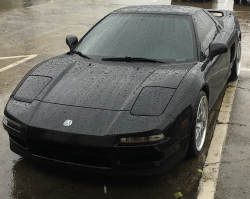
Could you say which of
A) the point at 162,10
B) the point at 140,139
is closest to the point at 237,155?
the point at 140,139

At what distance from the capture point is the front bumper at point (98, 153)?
325 centimetres

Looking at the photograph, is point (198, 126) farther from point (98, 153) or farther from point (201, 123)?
point (98, 153)

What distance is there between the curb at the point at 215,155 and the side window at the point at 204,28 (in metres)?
0.95

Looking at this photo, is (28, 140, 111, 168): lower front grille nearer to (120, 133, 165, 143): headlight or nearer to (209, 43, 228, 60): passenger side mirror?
(120, 133, 165, 143): headlight

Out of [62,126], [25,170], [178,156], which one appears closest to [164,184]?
[178,156]

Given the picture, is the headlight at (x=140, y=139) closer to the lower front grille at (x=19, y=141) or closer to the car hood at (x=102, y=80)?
the car hood at (x=102, y=80)

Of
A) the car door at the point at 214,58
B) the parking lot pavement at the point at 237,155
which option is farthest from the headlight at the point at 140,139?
the car door at the point at 214,58

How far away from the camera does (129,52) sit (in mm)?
4457

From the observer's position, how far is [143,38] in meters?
4.62

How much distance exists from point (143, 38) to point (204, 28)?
92 cm

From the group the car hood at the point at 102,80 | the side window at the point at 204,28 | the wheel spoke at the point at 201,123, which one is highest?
the side window at the point at 204,28

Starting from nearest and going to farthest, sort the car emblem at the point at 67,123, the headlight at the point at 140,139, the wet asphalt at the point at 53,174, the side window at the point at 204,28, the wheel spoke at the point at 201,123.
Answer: the headlight at the point at 140,139 < the car emblem at the point at 67,123 < the wet asphalt at the point at 53,174 < the wheel spoke at the point at 201,123 < the side window at the point at 204,28

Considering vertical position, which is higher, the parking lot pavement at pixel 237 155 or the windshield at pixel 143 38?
the windshield at pixel 143 38

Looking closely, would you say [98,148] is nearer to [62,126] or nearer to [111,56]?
[62,126]
